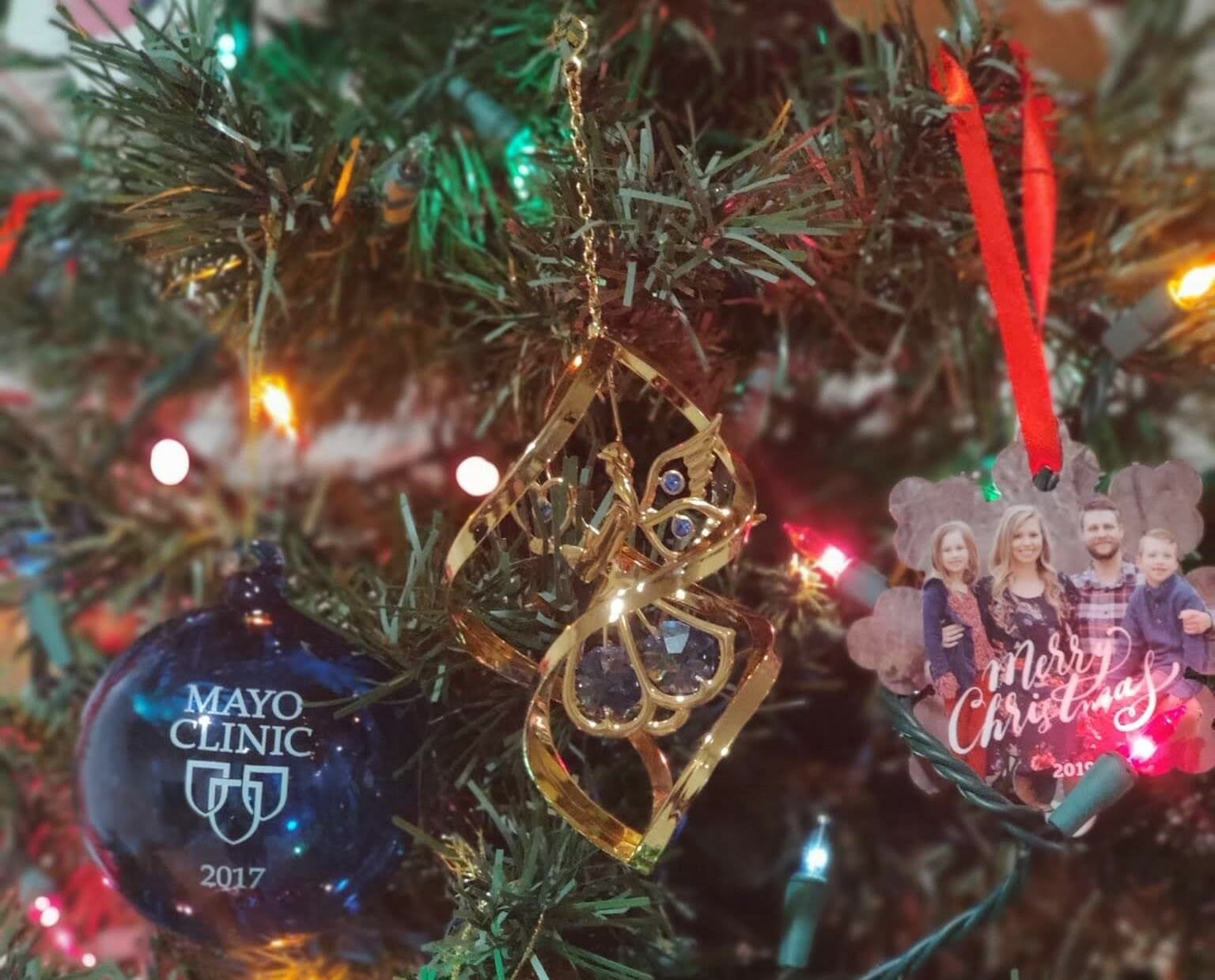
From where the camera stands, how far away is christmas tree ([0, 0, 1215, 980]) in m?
0.38

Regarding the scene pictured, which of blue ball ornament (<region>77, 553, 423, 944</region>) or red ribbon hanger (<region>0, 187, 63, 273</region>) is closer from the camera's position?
blue ball ornament (<region>77, 553, 423, 944</region>)

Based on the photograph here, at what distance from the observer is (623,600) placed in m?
0.36

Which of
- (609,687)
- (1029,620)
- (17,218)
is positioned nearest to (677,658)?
(609,687)

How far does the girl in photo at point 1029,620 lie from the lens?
39 centimetres

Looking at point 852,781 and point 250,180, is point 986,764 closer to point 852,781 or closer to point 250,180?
point 852,781

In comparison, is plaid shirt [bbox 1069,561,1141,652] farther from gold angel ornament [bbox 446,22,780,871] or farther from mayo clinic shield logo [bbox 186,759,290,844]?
mayo clinic shield logo [bbox 186,759,290,844]

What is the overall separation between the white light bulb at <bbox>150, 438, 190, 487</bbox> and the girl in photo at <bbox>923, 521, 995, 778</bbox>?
296 mm

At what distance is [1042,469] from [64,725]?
1.62 feet

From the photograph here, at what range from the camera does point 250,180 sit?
417 mm

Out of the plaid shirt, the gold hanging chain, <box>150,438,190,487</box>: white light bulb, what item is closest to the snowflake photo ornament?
the plaid shirt

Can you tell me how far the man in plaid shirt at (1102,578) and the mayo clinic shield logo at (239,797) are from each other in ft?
1.01

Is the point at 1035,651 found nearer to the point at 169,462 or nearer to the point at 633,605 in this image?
the point at 633,605

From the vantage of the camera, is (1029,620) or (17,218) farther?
(17,218)

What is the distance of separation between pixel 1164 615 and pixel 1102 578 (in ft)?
0.08
